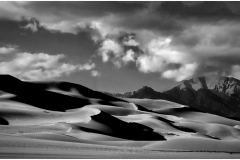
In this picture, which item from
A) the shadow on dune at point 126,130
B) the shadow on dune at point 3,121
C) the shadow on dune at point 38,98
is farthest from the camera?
the shadow on dune at point 38,98

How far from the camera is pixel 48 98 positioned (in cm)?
11106

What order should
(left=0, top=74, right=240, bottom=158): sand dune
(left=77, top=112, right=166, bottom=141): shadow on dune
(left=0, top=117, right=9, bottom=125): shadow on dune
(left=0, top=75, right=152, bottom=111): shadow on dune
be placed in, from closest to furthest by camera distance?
(left=0, top=74, right=240, bottom=158): sand dune
(left=0, top=117, right=9, bottom=125): shadow on dune
(left=77, top=112, right=166, bottom=141): shadow on dune
(left=0, top=75, right=152, bottom=111): shadow on dune

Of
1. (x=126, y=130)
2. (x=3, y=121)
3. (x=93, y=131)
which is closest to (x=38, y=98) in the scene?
(x=126, y=130)

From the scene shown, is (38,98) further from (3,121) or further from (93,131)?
(93,131)

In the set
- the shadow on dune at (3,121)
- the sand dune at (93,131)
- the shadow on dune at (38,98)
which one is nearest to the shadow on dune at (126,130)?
the sand dune at (93,131)

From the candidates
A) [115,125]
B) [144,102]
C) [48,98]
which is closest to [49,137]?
[115,125]

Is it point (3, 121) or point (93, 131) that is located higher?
point (3, 121)

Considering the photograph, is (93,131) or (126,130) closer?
(93,131)

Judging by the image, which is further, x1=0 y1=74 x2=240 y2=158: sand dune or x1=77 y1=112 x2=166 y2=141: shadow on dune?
x1=77 y1=112 x2=166 y2=141: shadow on dune

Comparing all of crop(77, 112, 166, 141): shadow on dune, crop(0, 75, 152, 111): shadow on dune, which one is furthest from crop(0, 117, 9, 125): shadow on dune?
crop(0, 75, 152, 111): shadow on dune

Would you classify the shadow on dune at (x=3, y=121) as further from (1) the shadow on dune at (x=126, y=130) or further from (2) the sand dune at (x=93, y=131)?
(1) the shadow on dune at (x=126, y=130)

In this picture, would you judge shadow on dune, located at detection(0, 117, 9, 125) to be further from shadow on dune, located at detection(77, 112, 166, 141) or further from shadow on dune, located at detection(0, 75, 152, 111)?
shadow on dune, located at detection(0, 75, 152, 111)

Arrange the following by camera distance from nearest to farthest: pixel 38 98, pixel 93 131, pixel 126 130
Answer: pixel 93 131 < pixel 126 130 < pixel 38 98

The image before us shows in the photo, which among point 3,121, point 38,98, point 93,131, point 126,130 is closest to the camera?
point 93,131
